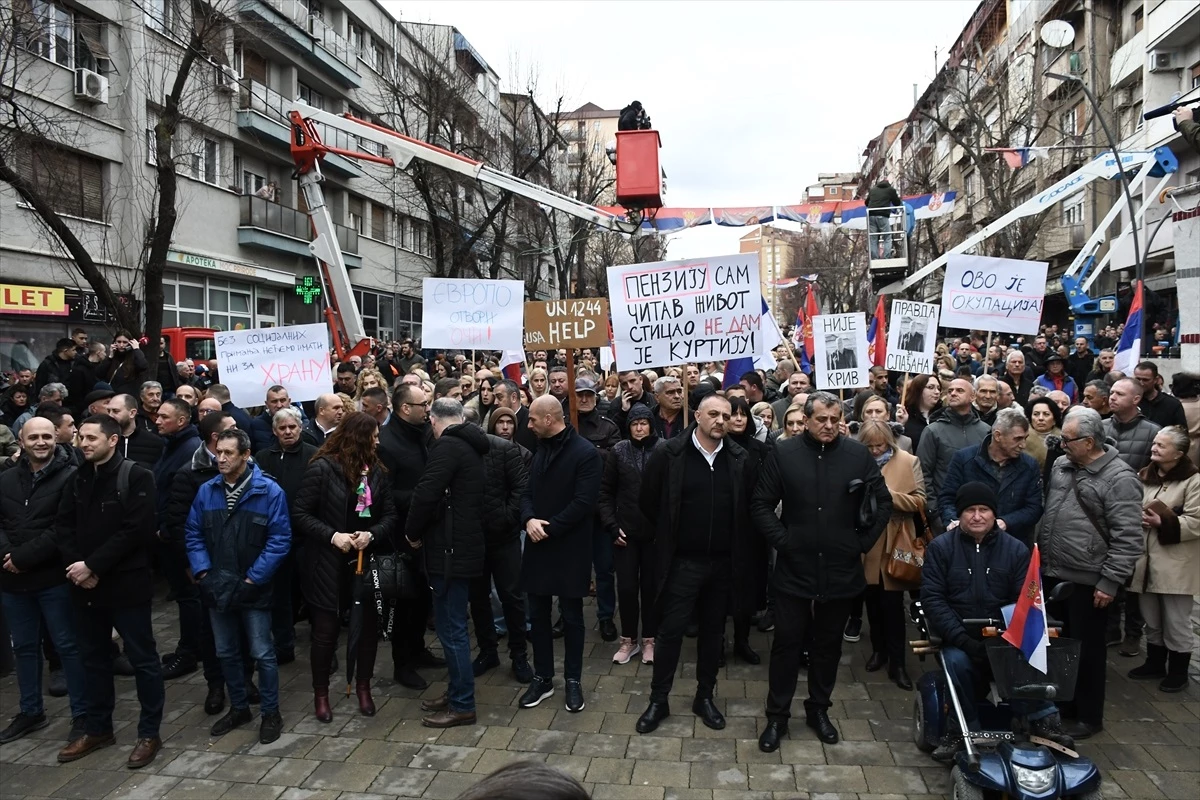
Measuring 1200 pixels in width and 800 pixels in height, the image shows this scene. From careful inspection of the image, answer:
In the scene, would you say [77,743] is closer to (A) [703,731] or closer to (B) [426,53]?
(A) [703,731]

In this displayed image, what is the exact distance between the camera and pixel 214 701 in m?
5.55

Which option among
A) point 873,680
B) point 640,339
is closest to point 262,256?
point 640,339

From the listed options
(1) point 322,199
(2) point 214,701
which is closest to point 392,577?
(2) point 214,701

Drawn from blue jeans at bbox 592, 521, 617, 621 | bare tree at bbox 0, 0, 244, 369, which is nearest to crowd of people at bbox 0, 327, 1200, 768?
blue jeans at bbox 592, 521, 617, 621

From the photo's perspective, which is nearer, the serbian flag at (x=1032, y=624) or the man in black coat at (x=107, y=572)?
the serbian flag at (x=1032, y=624)

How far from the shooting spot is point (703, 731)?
5.21m

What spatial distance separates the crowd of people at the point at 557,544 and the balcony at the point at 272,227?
65.6 feet

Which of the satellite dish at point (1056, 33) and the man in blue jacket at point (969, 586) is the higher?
the satellite dish at point (1056, 33)

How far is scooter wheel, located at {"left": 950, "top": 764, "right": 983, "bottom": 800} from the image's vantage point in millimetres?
3996

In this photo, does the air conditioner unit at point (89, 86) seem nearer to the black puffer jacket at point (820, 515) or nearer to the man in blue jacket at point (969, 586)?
the black puffer jacket at point (820, 515)

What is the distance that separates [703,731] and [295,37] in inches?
1130

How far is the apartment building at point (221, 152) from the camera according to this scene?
17.4m

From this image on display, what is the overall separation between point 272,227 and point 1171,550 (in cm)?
2696

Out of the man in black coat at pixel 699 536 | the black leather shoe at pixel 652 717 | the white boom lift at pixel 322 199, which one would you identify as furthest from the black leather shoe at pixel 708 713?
the white boom lift at pixel 322 199
